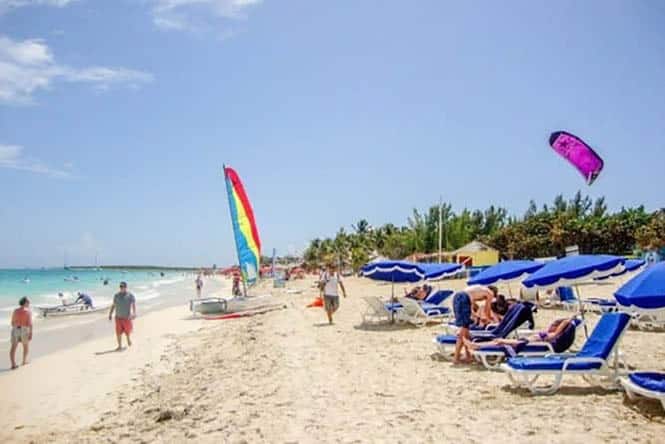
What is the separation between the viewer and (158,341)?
15180 millimetres

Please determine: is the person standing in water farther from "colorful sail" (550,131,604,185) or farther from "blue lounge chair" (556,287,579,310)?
"blue lounge chair" (556,287,579,310)

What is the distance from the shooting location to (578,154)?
1187cm

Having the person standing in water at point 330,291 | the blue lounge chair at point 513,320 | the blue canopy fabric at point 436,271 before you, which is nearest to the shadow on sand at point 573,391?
the blue lounge chair at point 513,320

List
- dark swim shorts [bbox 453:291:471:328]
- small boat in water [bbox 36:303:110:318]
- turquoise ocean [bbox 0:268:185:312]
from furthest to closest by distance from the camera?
turquoise ocean [bbox 0:268:185:312] < small boat in water [bbox 36:303:110:318] < dark swim shorts [bbox 453:291:471:328]

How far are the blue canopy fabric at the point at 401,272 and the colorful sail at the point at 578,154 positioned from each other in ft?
13.3

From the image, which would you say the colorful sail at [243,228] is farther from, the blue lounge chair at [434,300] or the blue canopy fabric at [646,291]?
the blue canopy fabric at [646,291]

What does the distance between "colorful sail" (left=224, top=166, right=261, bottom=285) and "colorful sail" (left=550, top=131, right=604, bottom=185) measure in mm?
10568

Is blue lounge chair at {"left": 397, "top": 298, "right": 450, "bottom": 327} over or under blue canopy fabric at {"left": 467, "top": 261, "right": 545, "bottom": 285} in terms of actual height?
under

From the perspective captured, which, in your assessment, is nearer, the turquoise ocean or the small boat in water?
the small boat in water

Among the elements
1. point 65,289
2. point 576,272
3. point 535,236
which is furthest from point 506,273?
point 65,289

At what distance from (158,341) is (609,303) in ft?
→ 37.9

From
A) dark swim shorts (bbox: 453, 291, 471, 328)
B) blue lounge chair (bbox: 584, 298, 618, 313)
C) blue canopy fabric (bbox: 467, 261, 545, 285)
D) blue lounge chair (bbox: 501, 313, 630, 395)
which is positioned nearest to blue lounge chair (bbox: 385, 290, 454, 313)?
blue canopy fabric (bbox: 467, 261, 545, 285)

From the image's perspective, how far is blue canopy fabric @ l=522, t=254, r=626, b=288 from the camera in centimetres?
823

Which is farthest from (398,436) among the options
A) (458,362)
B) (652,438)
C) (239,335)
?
(239,335)
